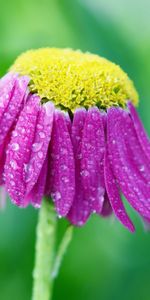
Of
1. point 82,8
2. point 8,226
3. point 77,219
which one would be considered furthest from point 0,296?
point 82,8

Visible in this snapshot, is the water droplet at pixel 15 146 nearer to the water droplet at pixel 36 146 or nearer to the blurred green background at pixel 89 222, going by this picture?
the water droplet at pixel 36 146

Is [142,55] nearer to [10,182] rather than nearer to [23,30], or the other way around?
[23,30]

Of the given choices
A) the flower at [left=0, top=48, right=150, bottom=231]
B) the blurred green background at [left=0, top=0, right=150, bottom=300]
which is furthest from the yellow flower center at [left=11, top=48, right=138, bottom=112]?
the blurred green background at [left=0, top=0, right=150, bottom=300]

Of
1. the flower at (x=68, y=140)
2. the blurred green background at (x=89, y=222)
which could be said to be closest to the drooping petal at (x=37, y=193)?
the flower at (x=68, y=140)

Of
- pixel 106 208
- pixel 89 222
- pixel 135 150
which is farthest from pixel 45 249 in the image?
pixel 89 222

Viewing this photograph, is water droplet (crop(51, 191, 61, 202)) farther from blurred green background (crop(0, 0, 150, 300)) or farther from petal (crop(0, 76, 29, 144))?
blurred green background (crop(0, 0, 150, 300))
